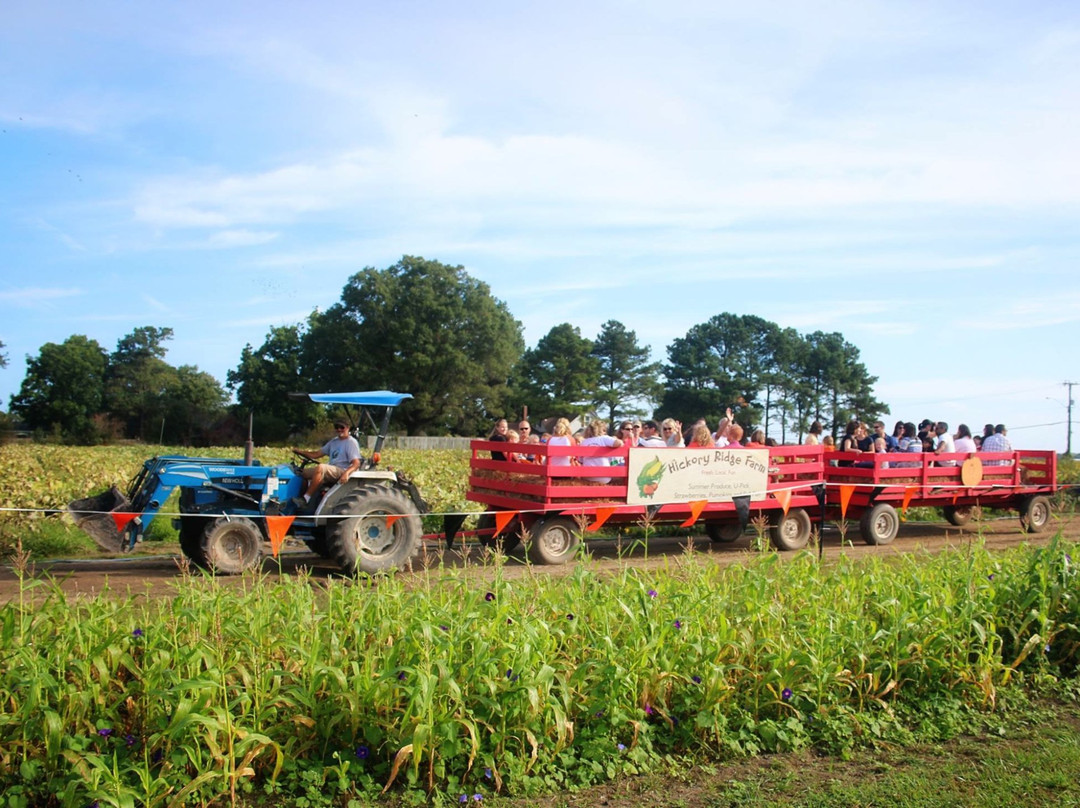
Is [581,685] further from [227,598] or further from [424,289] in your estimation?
[424,289]

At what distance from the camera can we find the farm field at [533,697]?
400 centimetres

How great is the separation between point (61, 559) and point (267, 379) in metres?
55.7

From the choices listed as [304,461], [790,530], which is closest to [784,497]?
[790,530]

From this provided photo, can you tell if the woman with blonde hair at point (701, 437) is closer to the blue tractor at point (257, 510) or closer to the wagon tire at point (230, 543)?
the blue tractor at point (257, 510)

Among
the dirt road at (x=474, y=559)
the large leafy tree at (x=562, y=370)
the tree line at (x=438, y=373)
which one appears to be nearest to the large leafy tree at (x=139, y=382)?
the tree line at (x=438, y=373)

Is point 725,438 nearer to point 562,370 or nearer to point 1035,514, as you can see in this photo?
point 1035,514

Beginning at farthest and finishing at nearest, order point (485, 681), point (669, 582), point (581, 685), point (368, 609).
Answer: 1. point (669, 582)
2. point (368, 609)
3. point (581, 685)
4. point (485, 681)

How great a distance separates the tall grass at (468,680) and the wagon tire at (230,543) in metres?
4.02

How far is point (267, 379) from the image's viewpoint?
6519 centimetres

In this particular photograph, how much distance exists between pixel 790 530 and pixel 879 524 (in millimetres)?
1722

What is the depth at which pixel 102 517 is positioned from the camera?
975cm

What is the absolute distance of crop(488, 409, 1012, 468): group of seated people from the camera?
470 inches

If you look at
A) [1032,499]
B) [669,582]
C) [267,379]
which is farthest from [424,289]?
[669,582]

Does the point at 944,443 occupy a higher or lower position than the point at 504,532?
higher
